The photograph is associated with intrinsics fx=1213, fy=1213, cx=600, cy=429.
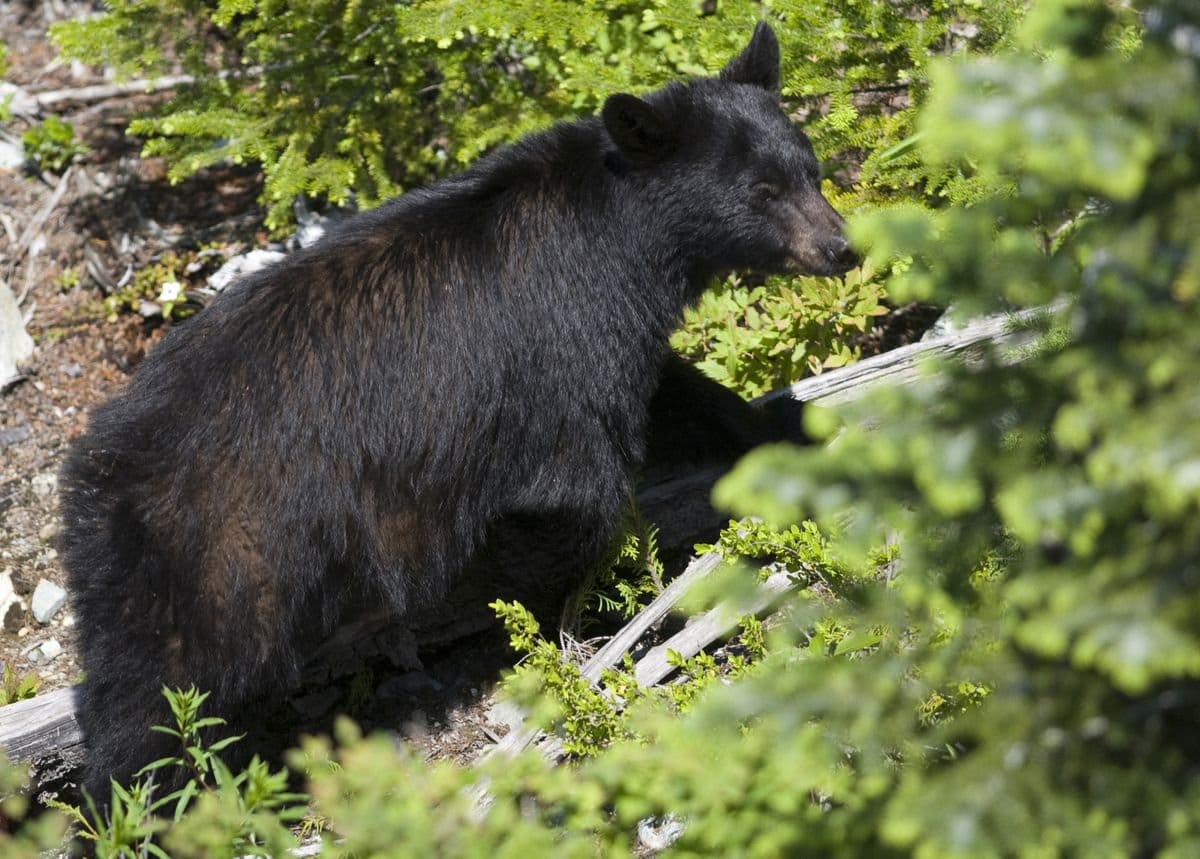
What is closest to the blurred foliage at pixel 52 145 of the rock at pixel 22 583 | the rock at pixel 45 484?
the rock at pixel 45 484

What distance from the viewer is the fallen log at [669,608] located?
479 centimetres

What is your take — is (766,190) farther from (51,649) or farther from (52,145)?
(52,145)

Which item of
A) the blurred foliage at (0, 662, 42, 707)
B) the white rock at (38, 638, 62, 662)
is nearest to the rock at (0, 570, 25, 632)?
the white rock at (38, 638, 62, 662)

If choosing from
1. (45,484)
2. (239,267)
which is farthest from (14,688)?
(239,267)

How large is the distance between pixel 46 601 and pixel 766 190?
4.01 m

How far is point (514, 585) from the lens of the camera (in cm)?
545

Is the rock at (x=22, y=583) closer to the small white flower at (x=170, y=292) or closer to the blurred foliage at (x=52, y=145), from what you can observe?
the small white flower at (x=170, y=292)

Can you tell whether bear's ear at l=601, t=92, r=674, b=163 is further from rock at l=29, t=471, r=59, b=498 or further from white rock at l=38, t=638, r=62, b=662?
rock at l=29, t=471, r=59, b=498

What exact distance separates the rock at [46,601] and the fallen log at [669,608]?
1.07 metres

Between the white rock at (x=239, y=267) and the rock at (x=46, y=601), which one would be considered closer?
the rock at (x=46, y=601)

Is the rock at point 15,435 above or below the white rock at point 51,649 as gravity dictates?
above

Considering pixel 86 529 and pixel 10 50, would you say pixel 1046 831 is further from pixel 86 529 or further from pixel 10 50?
pixel 10 50

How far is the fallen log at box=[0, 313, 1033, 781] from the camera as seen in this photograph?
4789 millimetres

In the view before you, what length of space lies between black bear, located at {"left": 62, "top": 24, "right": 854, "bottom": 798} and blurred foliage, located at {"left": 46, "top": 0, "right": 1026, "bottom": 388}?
2.36 ft
